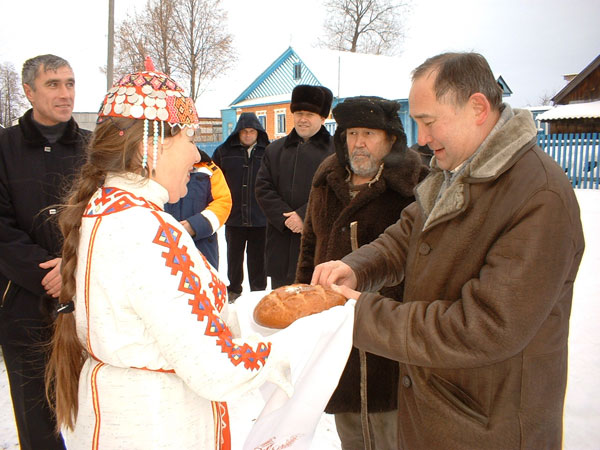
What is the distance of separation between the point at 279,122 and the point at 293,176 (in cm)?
2104

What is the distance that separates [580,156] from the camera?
14766mm

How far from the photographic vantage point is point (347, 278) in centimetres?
202

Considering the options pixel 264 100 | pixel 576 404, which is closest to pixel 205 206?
pixel 576 404

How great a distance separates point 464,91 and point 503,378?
96cm

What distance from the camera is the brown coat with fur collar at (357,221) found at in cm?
246

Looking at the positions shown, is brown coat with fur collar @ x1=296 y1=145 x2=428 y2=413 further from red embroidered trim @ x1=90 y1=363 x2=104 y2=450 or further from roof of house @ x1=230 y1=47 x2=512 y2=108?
roof of house @ x1=230 y1=47 x2=512 y2=108

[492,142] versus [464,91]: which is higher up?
[464,91]

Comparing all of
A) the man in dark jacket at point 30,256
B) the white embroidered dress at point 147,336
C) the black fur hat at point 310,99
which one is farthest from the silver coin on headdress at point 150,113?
the black fur hat at point 310,99

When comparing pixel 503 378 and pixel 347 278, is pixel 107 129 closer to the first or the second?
pixel 347 278

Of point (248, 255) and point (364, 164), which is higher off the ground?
point (364, 164)

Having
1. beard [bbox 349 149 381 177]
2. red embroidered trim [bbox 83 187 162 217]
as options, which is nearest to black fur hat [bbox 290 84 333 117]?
beard [bbox 349 149 381 177]

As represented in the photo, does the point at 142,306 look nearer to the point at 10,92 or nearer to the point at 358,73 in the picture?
the point at 358,73

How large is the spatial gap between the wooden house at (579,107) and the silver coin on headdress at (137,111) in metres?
22.3

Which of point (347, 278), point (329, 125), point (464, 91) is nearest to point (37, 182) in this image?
point (347, 278)
